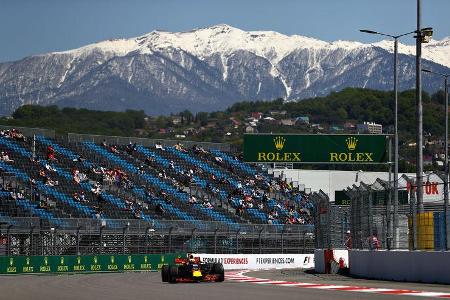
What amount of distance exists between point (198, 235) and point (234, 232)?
1796mm

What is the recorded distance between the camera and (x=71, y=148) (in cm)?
6744

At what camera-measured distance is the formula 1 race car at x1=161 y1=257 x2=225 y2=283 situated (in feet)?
109

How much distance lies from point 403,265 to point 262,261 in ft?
70.2

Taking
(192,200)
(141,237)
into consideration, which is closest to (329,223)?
(141,237)

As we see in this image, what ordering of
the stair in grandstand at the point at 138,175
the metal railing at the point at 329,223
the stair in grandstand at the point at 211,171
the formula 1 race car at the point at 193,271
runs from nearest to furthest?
the formula 1 race car at the point at 193,271
the metal railing at the point at 329,223
the stair in grandstand at the point at 138,175
the stair in grandstand at the point at 211,171

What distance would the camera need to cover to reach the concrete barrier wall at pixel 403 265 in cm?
2948

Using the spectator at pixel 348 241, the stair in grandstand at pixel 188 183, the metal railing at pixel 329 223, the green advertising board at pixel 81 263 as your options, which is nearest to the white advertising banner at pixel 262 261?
the green advertising board at pixel 81 263

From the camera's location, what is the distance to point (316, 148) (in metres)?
63.9

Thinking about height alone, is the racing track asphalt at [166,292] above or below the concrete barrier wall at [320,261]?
below

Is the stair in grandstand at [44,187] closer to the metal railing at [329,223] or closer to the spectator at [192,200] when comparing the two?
the spectator at [192,200]

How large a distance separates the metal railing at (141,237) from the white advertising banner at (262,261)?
1.12m

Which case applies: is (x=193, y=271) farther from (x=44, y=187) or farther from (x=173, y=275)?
(x=44, y=187)

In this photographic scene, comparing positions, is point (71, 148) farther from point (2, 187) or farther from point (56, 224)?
point (56, 224)

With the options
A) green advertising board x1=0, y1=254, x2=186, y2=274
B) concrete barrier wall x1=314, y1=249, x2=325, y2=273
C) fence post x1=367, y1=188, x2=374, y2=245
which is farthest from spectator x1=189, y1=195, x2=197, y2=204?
fence post x1=367, y1=188, x2=374, y2=245
